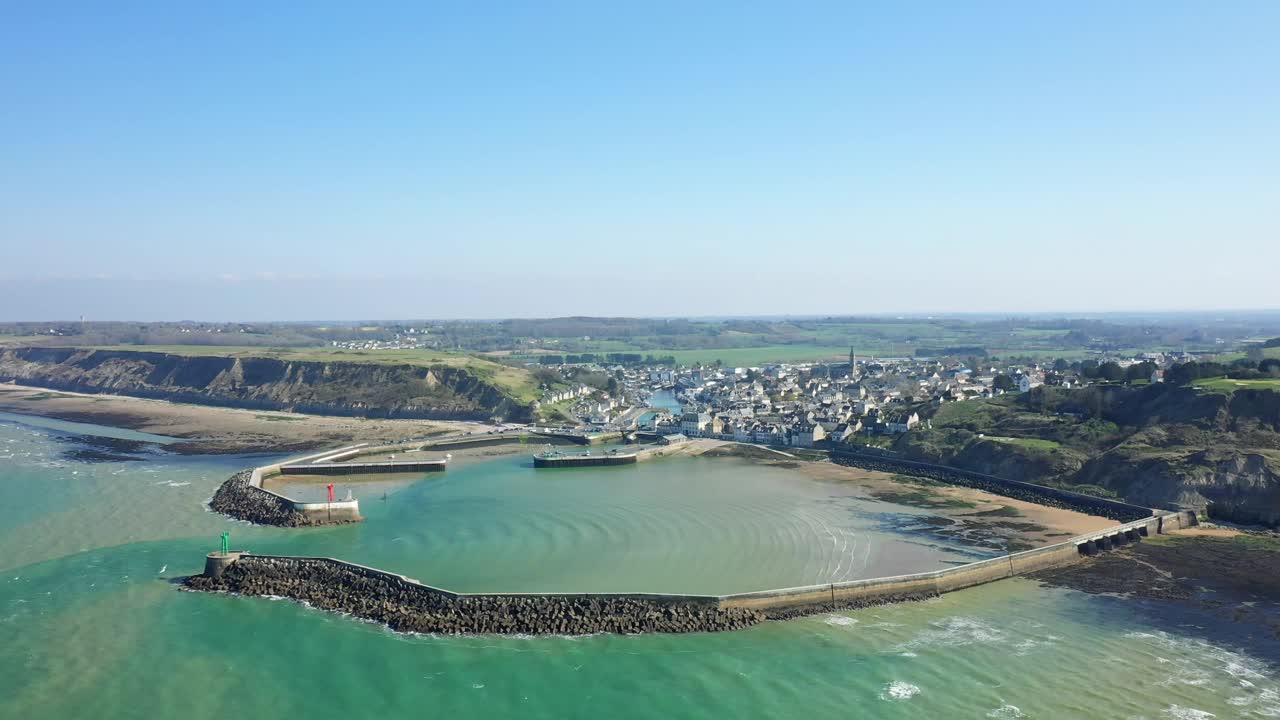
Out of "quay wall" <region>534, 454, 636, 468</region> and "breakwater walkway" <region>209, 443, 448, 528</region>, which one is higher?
"breakwater walkway" <region>209, 443, 448, 528</region>

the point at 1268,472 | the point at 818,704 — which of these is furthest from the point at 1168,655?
the point at 1268,472

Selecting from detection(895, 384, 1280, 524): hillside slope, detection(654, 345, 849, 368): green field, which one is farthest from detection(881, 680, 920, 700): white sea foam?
detection(654, 345, 849, 368): green field

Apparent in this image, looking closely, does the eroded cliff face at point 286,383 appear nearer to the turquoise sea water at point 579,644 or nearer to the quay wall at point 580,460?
the quay wall at point 580,460

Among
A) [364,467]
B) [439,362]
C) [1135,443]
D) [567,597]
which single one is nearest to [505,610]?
[567,597]

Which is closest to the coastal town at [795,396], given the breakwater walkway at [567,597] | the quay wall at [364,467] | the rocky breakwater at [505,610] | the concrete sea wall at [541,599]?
the quay wall at [364,467]

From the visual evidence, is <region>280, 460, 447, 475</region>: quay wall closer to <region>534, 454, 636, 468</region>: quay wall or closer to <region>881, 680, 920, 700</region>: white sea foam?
<region>534, 454, 636, 468</region>: quay wall
